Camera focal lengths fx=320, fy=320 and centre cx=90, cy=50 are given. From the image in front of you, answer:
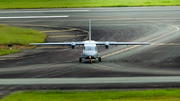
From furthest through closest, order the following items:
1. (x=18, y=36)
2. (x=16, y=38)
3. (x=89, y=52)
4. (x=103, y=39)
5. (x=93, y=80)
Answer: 1. (x=18, y=36)
2. (x=16, y=38)
3. (x=103, y=39)
4. (x=89, y=52)
5. (x=93, y=80)

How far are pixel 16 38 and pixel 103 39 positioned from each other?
1691 cm

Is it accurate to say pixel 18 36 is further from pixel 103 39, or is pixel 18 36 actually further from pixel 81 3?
pixel 81 3

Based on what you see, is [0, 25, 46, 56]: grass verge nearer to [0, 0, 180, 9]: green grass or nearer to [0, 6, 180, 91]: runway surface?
[0, 6, 180, 91]: runway surface

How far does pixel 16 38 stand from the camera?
6212 cm

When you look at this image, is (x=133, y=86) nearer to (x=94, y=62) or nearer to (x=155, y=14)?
(x=94, y=62)

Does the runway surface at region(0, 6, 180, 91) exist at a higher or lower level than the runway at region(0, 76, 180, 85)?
higher

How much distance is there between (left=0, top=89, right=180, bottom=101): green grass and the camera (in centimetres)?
3089

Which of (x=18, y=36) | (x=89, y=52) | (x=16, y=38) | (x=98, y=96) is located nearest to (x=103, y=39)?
(x=16, y=38)

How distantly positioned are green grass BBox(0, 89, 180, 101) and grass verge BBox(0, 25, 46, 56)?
22713mm

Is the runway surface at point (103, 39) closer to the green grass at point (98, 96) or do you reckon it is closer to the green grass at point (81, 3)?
the green grass at point (81, 3)

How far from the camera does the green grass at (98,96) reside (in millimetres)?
30891

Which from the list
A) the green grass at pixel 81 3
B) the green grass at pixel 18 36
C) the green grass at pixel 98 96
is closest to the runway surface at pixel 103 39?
the green grass at pixel 18 36

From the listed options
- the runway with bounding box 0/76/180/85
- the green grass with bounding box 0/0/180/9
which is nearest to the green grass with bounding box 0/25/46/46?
the runway with bounding box 0/76/180/85

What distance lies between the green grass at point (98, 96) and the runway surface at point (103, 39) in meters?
4.78
